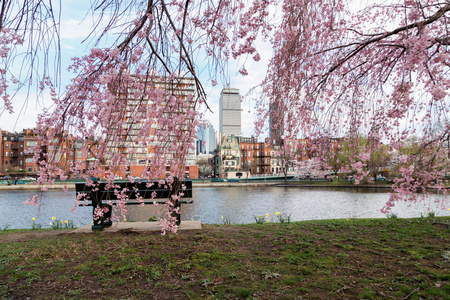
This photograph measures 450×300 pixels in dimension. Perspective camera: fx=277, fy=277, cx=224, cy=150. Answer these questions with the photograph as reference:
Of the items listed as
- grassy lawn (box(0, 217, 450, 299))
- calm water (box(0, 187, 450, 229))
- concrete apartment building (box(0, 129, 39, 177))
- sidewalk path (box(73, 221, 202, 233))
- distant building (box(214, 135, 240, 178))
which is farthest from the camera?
distant building (box(214, 135, 240, 178))

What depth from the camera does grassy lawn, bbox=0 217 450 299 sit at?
2.81 metres

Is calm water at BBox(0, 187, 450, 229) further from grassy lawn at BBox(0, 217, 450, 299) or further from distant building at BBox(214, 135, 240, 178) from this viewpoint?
distant building at BBox(214, 135, 240, 178)

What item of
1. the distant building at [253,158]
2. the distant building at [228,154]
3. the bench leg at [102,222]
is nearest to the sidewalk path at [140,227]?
the bench leg at [102,222]

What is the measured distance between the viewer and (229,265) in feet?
11.5

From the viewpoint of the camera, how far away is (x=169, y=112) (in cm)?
288

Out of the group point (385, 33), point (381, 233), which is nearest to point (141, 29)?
point (385, 33)

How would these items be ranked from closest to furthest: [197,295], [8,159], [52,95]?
[52,95], [197,295], [8,159]

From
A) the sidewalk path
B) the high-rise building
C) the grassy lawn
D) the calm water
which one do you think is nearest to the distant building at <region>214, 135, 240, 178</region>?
the calm water

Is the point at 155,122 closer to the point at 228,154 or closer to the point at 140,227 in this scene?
the point at 140,227

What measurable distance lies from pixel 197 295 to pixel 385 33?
4.57 meters

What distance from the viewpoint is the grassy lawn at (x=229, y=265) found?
2.81 m

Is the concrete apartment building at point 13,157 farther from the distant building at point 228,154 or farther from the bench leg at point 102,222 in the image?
the bench leg at point 102,222

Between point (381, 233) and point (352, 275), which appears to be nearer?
point (352, 275)

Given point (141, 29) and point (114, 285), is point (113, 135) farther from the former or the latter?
point (114, 285)
